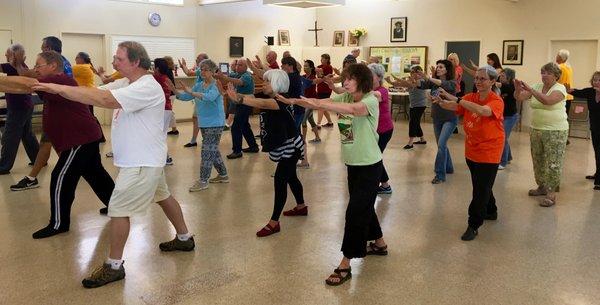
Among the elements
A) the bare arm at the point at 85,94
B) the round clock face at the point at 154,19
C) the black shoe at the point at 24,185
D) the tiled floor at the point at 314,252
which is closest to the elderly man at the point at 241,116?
the tiled floor at the point at 314,252

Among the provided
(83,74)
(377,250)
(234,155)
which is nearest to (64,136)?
(377,250)

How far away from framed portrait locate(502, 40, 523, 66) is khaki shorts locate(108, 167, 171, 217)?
9866mm

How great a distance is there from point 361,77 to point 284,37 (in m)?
11.1

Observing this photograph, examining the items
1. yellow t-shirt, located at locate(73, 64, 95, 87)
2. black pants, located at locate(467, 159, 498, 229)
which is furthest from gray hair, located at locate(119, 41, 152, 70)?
yellow t-shirt, located at locate(73, 64, 95, 87)

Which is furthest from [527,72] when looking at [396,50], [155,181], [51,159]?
[155,181]

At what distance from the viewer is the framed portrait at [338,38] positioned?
14.1 m

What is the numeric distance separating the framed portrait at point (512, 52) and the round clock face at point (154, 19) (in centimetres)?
727

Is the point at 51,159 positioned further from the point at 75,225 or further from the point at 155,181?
the point at 155,181

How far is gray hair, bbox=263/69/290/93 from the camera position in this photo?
3930mm

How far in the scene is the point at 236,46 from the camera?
42.9ft

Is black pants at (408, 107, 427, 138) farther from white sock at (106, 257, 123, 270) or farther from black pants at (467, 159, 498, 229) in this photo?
white sock at (106, 257, 123, 270)

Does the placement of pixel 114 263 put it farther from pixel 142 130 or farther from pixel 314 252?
pixel 314 252

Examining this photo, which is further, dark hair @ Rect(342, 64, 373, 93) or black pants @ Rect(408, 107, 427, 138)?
black pants @ Rect(408, 107, 427, 138)

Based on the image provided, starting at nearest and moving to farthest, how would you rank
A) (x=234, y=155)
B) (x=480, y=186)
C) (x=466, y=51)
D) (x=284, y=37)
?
(x=480, y=186) < (x=234, y=155) < (x=466, y=51) < (x=284, y=37)
